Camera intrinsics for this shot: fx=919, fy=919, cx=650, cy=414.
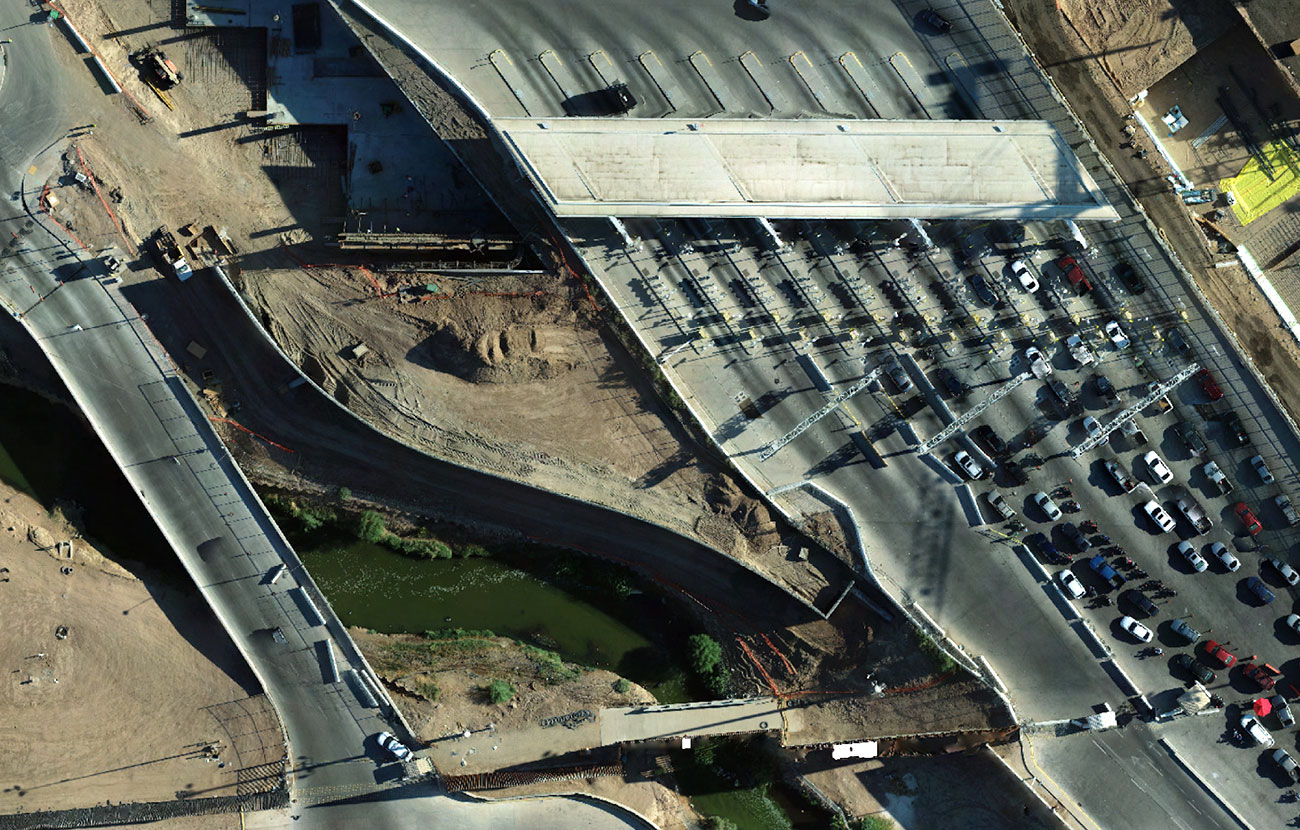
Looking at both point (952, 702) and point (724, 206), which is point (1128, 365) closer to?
point (952, 702)

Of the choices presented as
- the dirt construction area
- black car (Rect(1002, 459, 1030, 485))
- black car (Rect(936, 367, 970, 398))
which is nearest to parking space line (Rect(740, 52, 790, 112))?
black car (Rect(936, 367, 970, 398))

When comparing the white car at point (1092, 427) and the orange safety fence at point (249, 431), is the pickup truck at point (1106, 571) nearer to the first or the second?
the white car at point (1092, 427)

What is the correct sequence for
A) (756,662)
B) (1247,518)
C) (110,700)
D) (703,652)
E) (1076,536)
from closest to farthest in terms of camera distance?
1. (1247,518)
2. (110,700)
3. (1076,536)
4. (703,652)
5. (756,662)

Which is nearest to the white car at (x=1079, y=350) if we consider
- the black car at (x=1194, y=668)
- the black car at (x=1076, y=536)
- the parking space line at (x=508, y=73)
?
the black car at (x=1076, y=536)

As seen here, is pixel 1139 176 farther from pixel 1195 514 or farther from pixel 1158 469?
pixel 1195 514

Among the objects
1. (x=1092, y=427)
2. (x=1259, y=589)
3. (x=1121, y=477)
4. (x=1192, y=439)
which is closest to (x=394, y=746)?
(x=1092, y=427)

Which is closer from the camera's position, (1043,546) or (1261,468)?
(1261,468)
